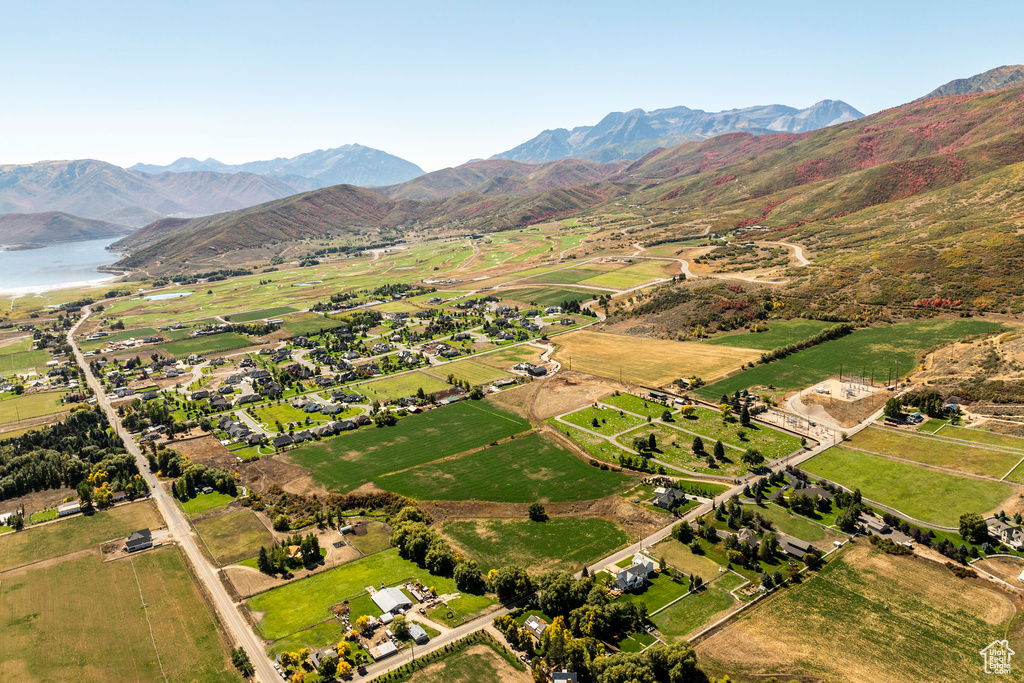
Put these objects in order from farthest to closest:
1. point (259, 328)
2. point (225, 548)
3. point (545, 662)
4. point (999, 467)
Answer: point (259, 328) → point (999, 467) → point (225, 548) → point (545, 662)

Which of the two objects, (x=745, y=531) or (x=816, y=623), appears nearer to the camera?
(x=816, y=623)

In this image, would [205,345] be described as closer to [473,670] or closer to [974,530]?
[473,670]

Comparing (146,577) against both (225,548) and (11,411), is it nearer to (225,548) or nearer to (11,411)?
(225,548)

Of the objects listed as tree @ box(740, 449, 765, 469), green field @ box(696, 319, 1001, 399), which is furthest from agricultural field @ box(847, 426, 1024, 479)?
green field @ box(696, 319, 1001, 399)

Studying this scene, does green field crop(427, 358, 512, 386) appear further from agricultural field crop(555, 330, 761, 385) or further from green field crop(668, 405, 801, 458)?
green field crop(668, 405, 801, 458)

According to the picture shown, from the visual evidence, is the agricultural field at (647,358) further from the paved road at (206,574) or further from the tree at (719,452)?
the paved road at (206,574)

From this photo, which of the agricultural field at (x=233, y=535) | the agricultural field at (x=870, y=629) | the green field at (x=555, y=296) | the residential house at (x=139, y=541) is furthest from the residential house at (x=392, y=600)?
the green field at (x=555, y=296)

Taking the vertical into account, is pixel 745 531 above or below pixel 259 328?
below

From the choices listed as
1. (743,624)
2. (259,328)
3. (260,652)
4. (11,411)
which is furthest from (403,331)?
(743,624)
